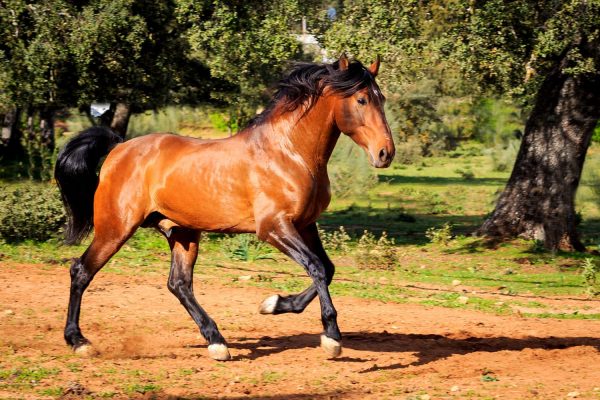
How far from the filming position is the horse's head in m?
7.46

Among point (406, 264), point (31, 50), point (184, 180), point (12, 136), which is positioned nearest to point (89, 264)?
point (184, 180)

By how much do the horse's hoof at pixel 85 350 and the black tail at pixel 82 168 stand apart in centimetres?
141

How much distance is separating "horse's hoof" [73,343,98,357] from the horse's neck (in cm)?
243

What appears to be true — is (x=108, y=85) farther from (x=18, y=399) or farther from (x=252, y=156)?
(x=18, y=399)

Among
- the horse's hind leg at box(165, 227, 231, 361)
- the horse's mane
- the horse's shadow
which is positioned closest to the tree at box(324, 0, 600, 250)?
the horse's shadow

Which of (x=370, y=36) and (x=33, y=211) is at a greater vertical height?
(x=370, y=36)

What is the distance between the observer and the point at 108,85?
1714cm

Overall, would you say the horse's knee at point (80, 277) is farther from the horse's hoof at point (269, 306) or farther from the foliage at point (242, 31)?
the foliage at point (242, 31)

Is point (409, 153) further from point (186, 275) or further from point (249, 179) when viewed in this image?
point (249, 179)

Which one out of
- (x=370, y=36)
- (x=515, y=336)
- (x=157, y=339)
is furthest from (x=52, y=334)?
(x=370, y=36)

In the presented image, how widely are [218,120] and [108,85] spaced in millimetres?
27288

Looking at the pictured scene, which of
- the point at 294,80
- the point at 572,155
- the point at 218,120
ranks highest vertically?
the point at 294,80

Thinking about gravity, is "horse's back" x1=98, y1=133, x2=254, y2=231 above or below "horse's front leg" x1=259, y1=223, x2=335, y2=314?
above

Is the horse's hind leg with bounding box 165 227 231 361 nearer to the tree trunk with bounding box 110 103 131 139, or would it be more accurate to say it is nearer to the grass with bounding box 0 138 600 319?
the grass with bounding box 0 138 600 319
